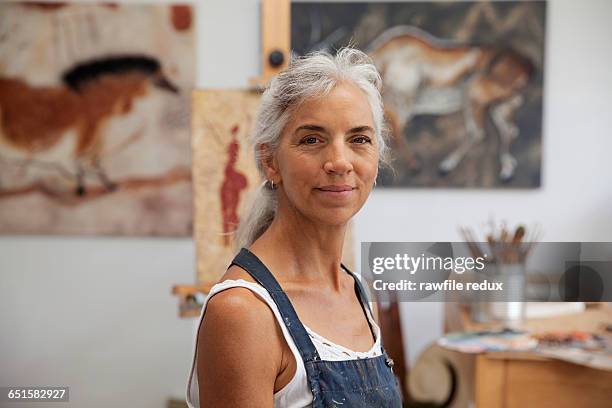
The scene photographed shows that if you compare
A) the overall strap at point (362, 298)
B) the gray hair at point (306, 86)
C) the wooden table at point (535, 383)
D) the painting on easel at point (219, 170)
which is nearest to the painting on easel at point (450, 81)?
the painting on easel at point (219, 170)

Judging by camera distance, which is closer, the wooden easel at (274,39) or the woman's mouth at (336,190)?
the woman's mouth at (336,190)

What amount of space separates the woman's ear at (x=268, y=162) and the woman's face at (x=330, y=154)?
3 centimetres

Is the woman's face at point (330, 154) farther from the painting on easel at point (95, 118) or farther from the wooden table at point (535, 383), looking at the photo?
the painting on easel at point (95, 118)

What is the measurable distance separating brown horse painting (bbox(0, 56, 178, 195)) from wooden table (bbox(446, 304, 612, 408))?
1404 millimetres

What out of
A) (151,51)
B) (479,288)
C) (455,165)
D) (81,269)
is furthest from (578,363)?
(151,51)

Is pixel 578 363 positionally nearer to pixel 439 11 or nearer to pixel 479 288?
pixel 479 288

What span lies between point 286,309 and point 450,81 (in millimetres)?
1837

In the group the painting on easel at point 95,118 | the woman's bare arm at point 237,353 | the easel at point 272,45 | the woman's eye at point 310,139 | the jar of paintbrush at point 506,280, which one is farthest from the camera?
the painting on easel at point 95,118

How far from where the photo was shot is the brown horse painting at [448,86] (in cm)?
248

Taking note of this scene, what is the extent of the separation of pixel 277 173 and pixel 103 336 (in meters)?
1.42

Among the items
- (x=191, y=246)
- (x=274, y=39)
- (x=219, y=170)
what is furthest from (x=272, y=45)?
(x=191, y=246)

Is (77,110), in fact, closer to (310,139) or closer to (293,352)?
(310,139)

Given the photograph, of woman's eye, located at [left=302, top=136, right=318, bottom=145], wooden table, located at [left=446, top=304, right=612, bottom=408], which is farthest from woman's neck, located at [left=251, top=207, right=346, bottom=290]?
wooden table, located at [left=446, top=304, right=612, bottom=408]

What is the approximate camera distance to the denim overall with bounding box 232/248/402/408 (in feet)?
2.83
